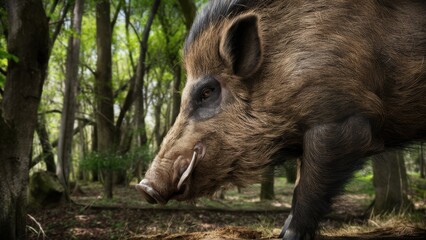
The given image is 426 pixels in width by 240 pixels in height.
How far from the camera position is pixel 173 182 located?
7.68 feet

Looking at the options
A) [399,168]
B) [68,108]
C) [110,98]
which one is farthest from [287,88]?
[110,98]

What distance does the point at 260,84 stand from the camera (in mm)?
2535

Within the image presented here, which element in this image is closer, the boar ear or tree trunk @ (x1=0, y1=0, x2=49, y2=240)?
the boar ear

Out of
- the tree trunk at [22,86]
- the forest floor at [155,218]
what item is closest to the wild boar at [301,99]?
the tree trunk at [22,86]

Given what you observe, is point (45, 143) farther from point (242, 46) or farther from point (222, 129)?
point (242, 46)

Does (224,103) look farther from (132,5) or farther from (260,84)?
(132,5)

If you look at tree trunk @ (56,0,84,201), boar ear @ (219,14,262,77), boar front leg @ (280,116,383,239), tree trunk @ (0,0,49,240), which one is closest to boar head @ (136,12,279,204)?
boar ear @ (219,14,262,77)

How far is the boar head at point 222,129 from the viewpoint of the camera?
2420mm

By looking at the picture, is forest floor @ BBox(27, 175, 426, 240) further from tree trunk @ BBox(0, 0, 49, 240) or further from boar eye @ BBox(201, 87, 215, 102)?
boar eye @ BBox(201, 87, 215, 102)

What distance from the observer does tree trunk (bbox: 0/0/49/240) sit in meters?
3.96

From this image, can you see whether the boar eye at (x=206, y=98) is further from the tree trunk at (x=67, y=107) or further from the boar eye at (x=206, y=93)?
the tree trunk at (x=67, y=107)

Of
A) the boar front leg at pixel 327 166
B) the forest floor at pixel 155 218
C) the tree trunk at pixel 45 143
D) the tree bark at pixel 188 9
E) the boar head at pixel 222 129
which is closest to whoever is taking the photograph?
the boar front leg at pixel 327 166

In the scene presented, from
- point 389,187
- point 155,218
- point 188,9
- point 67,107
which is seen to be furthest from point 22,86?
point 389,187

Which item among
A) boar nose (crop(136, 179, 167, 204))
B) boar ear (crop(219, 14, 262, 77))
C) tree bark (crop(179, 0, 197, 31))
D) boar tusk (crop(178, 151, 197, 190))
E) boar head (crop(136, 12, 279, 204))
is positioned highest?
tree bark (crop(179, 0, 197, 31))
